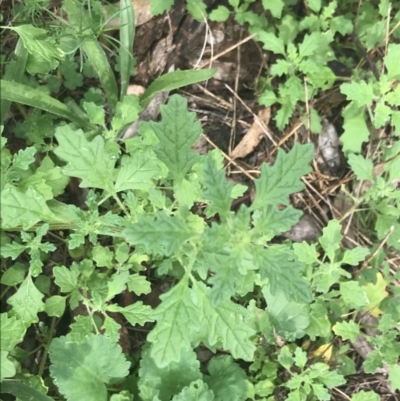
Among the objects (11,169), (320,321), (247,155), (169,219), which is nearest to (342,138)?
(247,155)

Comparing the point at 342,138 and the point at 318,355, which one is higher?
the point at 342,138

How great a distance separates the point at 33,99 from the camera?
84.7 inches

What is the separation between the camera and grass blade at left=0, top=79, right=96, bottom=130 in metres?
2.07

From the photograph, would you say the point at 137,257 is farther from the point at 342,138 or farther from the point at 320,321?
the point at 342,138

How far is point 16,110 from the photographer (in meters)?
2.51

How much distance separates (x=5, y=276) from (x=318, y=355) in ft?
5.01

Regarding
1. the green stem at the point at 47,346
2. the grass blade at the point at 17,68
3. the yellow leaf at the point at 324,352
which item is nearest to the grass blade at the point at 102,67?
the grass blade at the point at 17,68

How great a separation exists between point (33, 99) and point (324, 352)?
5.90 feet

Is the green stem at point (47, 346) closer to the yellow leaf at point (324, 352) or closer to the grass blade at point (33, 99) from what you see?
the grass blade at point (33, 99)

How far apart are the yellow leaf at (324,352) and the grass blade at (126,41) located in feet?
5.12

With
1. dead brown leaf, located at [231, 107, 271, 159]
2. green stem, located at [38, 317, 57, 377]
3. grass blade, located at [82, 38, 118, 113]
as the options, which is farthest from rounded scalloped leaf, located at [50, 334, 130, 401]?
dead brown leaf, located at [231, 107, 271, 159]

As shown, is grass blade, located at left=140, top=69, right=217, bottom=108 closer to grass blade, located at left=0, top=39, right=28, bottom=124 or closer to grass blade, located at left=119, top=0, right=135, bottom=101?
grass blade, located at left=119, top=0, right=135, bottom=101

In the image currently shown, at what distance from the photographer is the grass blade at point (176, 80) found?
7.58 feet

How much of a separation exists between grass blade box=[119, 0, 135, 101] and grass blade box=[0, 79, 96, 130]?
0.27m
